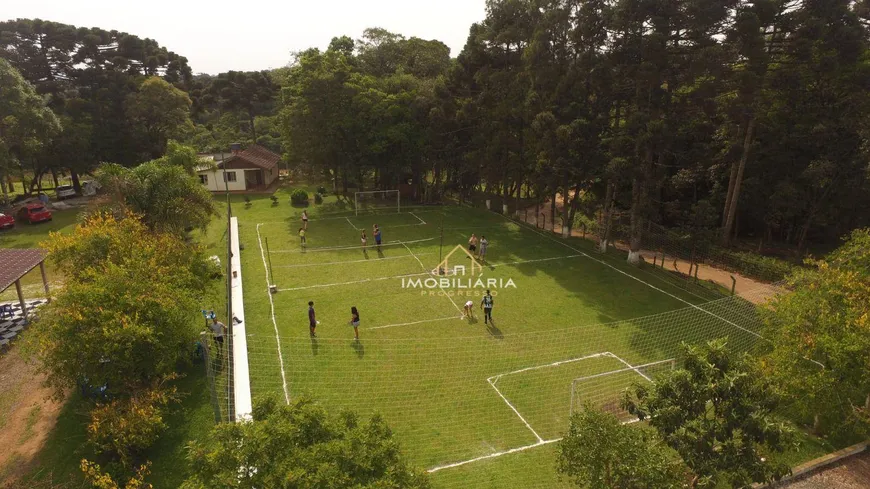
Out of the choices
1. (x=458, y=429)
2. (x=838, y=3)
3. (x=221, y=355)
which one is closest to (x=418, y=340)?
(x=458, y=429)

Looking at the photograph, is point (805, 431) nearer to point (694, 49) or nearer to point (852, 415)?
point (852, 415)

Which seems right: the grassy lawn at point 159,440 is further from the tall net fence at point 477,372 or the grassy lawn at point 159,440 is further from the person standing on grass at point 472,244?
the person standing on grass at point 472,244

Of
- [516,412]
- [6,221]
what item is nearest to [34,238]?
[6,221]

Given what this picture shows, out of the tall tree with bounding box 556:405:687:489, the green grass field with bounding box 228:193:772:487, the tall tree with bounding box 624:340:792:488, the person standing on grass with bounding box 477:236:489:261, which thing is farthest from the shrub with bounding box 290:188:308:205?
the tall tree with bounding box 624:340:792:488

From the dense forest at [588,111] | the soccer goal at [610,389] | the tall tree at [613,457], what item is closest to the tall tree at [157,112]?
the dense forest at [588,111]

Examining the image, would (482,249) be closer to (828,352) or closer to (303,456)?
(828,352)
